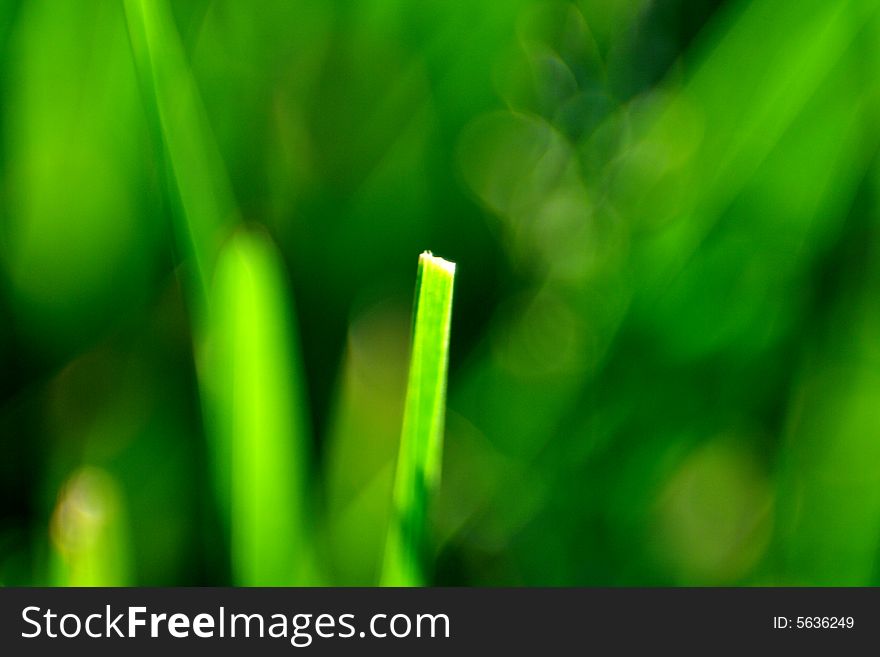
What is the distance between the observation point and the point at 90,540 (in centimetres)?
23

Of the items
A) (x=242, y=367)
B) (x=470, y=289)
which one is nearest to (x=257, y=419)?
(x=242, y=367)

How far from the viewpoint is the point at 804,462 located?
29 cm

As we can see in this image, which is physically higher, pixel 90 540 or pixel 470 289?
pixel 470 289

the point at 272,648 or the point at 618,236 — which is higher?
the point at 618,236

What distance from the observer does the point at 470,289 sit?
33cm

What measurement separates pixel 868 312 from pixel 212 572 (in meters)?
0.24

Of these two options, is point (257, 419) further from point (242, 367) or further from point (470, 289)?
point (470, 289)

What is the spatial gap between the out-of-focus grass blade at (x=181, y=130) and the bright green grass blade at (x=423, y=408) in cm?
7

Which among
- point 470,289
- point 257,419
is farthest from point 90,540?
point 470,289

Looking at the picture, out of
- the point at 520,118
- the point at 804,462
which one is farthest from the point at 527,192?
the point at 804,462

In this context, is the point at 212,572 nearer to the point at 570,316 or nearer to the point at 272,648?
the point at 272,648

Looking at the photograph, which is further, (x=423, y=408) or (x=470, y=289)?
(x=470, y=289)

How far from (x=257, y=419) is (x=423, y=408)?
0.05m

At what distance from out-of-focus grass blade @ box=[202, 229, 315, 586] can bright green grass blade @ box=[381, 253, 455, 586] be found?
34mm
